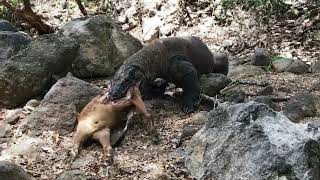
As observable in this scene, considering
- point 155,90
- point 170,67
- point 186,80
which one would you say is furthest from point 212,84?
point 155,90

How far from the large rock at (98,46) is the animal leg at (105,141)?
7.37 feet

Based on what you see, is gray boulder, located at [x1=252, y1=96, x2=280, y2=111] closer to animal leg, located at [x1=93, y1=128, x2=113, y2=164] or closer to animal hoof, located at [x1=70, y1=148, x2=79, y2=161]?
animal leg, located at [x1=93, y1=128, x2=113, y2=164]

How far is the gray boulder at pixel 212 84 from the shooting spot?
564cm

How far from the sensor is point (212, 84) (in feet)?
18.7

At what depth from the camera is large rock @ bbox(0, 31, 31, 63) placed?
21.2ft

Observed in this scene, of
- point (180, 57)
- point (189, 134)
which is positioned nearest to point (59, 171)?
point (189, 134)

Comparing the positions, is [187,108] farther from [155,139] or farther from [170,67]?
[155,139]

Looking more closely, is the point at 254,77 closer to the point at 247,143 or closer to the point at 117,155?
the point at 117,155

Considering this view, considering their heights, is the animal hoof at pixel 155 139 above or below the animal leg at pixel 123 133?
below

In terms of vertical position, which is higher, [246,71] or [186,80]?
[186,80]

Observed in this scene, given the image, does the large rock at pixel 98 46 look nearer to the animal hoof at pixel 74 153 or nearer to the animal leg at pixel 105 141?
the animal leg at pixel 105 141

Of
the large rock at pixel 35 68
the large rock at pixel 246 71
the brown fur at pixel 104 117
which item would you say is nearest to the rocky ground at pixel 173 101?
the large rock at pixel 246 71

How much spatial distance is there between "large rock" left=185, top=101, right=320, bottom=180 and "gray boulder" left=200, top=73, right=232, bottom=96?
5.91 feet

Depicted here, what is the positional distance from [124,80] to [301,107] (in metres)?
1.68
